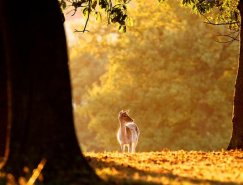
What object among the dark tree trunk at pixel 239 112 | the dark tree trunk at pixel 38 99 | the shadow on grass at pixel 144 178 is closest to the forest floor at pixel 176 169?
the shadow on grass at pixel 144 178

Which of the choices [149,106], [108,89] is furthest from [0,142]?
[108,89]

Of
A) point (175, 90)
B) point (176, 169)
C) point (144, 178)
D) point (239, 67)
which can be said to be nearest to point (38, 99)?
point (144, 178)

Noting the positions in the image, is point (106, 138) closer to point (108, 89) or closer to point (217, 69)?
point (108, 89)

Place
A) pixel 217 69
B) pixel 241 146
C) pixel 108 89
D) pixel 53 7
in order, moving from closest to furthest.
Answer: pixel 53 7 → pixel 241 146 → pixel 217 69 → pixel 108 89

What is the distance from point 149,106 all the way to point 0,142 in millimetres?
40755

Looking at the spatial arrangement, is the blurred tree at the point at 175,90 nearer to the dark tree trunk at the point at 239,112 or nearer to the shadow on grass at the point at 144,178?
the dark tree trunk at the point at 239,112

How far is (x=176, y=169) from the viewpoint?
13406mm

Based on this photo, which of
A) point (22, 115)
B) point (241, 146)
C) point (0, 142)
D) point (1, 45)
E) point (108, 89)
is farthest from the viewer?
point (108, 89)

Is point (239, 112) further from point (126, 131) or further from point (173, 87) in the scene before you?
point (173, 87)

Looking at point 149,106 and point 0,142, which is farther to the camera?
point 149,106

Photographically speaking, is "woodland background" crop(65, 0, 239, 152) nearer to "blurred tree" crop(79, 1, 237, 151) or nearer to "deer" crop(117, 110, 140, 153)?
"blurred tree" crop(79, 1, 237, 151)

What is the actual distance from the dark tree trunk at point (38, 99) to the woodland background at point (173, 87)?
40.2m

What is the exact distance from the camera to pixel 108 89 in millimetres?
59875

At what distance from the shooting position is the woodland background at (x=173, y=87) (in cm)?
5281
